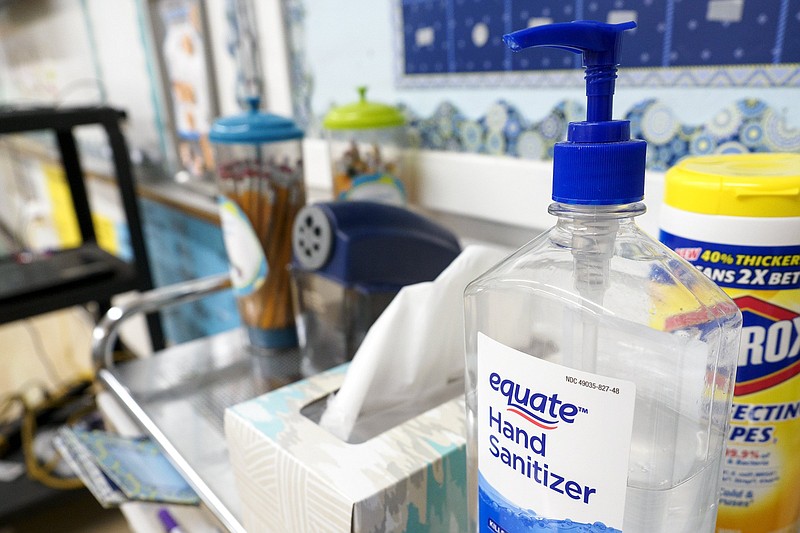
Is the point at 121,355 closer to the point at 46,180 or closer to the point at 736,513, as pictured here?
the point at 46,180

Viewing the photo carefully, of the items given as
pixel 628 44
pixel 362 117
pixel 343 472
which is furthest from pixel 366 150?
pixel 343 472

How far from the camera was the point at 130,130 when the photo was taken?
156 centimetres

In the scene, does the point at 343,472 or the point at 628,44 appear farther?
the point at 628,44

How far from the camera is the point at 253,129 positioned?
0.54 meters

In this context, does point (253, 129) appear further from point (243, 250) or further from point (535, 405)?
point (535, 405)

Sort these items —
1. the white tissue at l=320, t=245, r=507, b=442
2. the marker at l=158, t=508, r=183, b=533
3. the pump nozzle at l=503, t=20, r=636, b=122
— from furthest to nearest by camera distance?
the marker at l=158, t=508, r=183, b=533
the white tissue at l=320, t=245, r=507, b=442
the pump nozzle at l=503, t=20, r=636, b=122

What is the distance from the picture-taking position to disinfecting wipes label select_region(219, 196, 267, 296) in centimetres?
57

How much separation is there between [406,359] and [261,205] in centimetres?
26

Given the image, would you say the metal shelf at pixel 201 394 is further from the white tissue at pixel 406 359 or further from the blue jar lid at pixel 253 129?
the blue jar lid at pixel 253 129

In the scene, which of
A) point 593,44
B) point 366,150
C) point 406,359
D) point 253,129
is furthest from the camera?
point 366,150

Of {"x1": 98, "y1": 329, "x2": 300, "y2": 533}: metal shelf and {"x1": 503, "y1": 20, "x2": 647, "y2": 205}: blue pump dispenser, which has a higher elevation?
{"x1": 503, "y1": 20, "x2": 647, "y2": 205}: blue pump dispenser

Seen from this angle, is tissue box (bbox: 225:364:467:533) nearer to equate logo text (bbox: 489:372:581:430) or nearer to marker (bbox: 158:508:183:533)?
equate logo text (bbox: 489:372:581:430)

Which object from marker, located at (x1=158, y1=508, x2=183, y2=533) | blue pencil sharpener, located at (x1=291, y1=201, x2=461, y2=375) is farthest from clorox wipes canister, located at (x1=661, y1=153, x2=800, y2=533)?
marker, located at (x1=158, y1=508, x2=183, y2=533)

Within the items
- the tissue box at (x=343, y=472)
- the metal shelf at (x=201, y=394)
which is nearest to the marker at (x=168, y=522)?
the metal shelf at (x=201, y=394)
